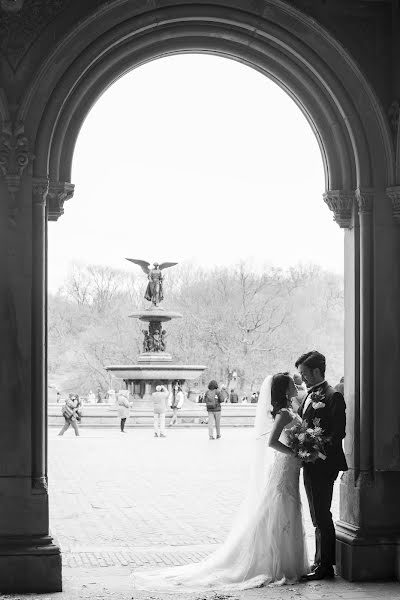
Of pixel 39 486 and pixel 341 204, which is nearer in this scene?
pixel 39 486

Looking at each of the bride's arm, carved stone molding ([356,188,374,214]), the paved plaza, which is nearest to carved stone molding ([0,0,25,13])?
carved stone molding ([356,188,374,214])

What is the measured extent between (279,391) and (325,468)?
678 mm

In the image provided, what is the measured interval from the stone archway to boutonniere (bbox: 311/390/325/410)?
1.14 ft

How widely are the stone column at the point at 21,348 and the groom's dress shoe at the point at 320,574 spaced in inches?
73.8

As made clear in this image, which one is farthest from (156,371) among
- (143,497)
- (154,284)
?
(143,497)

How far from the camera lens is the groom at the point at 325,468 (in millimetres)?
7211

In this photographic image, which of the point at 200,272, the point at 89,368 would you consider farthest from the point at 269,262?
the point at 89,368

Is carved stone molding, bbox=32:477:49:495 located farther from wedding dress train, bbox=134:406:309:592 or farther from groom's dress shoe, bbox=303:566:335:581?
groom's dress shoe, bbox=303:566:335:581

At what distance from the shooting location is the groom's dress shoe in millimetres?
7184

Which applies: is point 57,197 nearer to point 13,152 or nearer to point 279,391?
point 13,152

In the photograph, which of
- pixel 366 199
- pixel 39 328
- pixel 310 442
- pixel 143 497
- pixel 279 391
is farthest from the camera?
pixel 143 497

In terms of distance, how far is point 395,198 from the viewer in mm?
7465

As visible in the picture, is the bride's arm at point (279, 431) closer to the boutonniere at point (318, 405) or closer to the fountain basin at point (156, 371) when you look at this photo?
the boutonniere at point (318, 405)

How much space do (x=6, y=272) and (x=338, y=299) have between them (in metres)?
51.1
